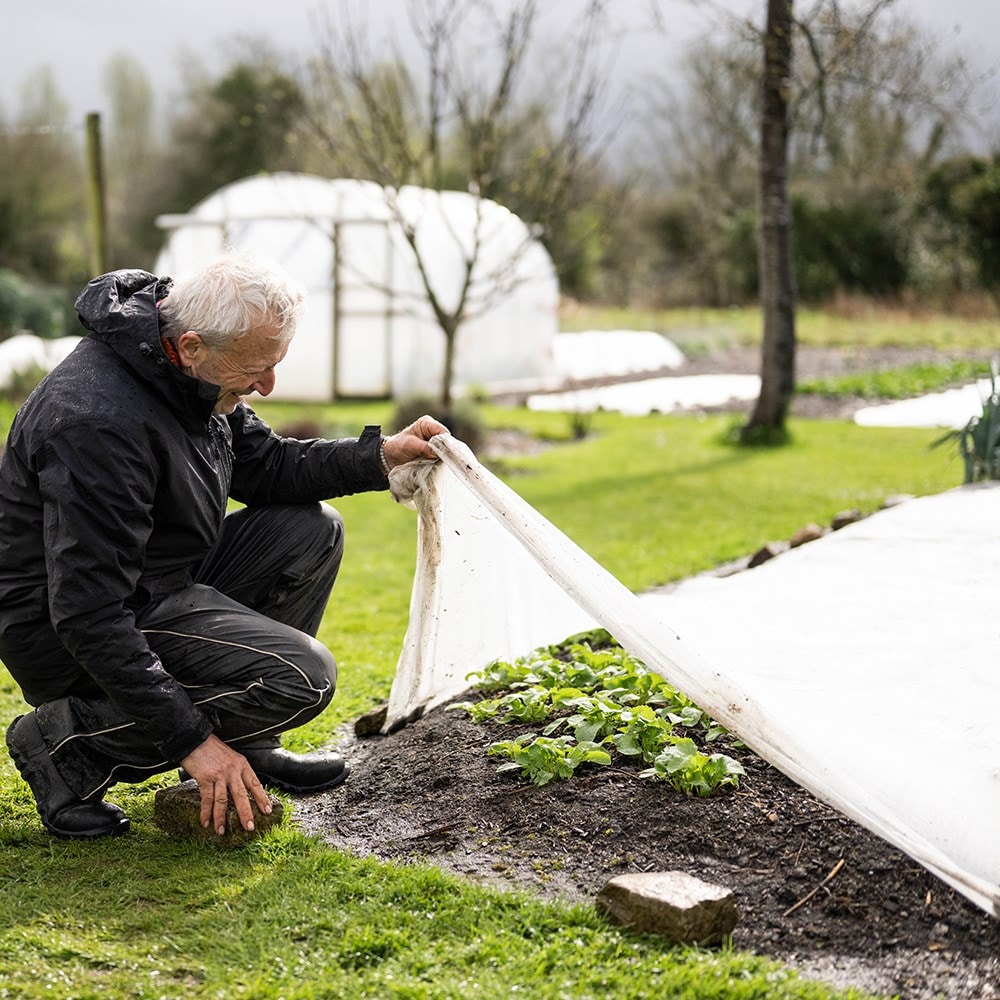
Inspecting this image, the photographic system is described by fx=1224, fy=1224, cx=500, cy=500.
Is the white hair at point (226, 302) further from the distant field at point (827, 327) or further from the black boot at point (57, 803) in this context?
the distant field at point (827, 327)

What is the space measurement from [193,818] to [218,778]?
26cm

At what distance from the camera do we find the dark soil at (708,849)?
2475 millimetres

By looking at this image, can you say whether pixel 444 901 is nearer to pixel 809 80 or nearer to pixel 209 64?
pixel 809 80

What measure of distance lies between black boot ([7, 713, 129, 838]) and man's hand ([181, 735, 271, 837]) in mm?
355

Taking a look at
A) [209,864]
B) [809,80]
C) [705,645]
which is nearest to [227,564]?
[209,864]

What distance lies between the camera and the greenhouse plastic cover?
278 cm

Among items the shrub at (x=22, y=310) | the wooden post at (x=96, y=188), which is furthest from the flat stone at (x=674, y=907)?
the shrub at (x=22, y=310)

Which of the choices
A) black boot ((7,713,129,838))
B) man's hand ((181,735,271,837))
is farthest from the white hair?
black boot ((7,713,129,838))

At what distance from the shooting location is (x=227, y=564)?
345 centimetres

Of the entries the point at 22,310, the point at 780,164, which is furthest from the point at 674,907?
the point at 22,310

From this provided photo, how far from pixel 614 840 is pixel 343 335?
11.9 metres

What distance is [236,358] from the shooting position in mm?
2986

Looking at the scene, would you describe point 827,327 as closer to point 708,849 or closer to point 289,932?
point 708,849

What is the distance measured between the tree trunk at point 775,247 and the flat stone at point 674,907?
830cm
